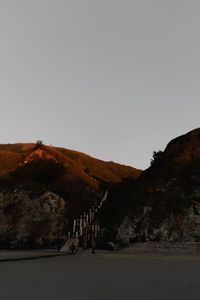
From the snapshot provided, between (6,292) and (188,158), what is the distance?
40810mm

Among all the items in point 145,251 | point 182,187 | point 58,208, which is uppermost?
point 182,187

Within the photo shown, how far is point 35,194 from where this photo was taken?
140ft

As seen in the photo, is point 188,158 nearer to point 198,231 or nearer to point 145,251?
point 198,231

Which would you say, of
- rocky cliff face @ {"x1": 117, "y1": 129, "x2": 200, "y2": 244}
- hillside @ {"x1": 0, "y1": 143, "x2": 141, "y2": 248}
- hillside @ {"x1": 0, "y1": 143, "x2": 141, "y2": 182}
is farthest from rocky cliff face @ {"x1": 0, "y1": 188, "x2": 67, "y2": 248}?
hillside @ {"x1": 0, "y1": 143, "x2": 141, "y2": 182}

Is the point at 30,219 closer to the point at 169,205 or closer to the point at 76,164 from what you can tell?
the point at 169,205

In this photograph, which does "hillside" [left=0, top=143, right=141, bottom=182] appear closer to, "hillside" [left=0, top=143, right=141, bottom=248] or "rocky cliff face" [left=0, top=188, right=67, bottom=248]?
"hillside" [left=0, top=143, right=141, bottom=248]

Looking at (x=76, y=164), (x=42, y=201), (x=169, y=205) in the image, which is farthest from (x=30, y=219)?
(x=76, y=164)

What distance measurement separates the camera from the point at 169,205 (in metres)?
35.9

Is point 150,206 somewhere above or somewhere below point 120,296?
above

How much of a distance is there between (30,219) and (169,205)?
777 inches

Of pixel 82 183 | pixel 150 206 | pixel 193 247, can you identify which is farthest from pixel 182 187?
pixel 82 183

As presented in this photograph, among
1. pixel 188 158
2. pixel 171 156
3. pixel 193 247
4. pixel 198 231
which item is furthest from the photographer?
pixel 171 156

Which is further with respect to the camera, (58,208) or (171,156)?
(171,156)

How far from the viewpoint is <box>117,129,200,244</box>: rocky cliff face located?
105 feet
